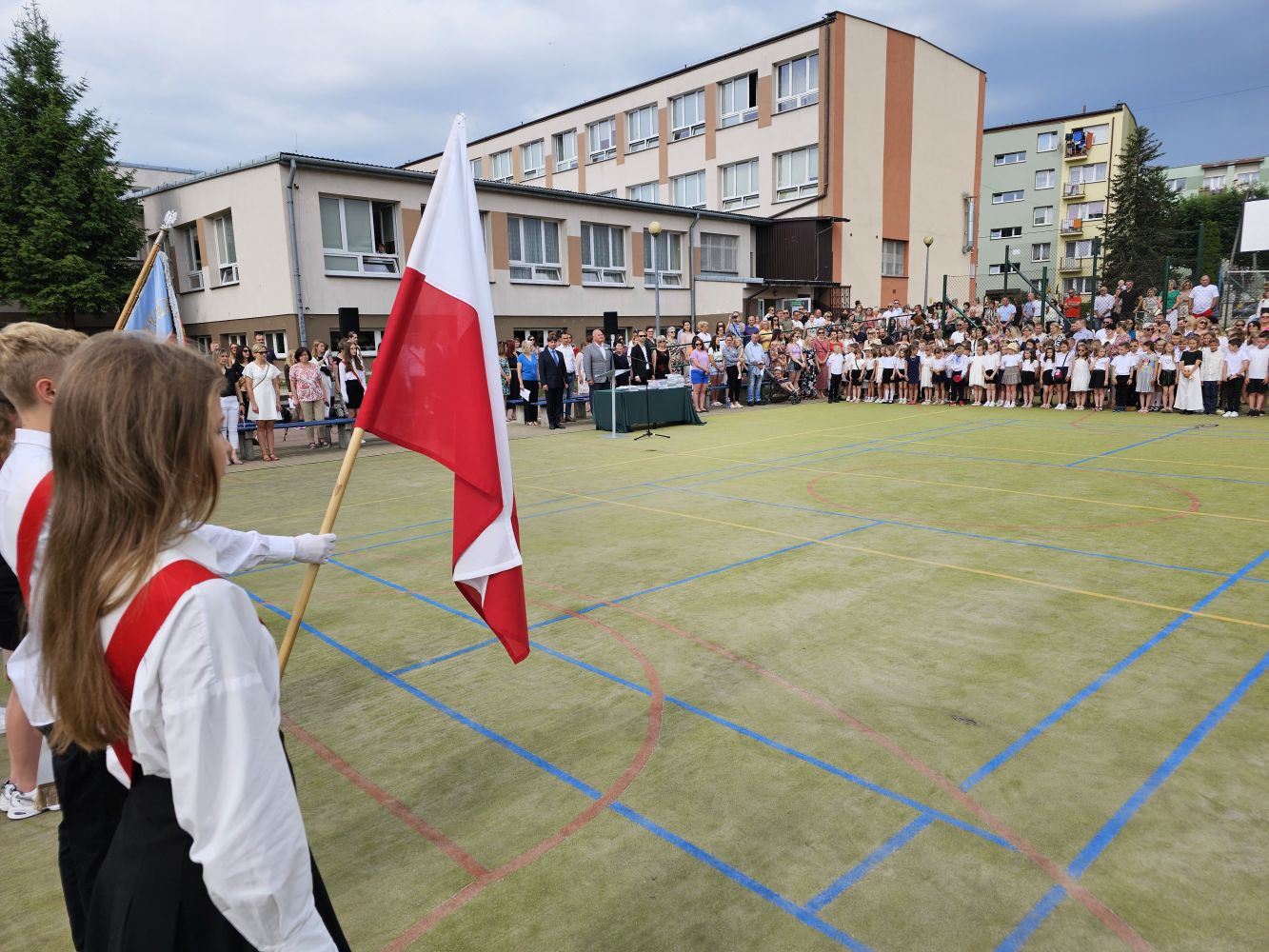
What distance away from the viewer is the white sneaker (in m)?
3.47

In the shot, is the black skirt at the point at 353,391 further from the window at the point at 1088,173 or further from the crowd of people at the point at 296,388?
the window at the point at 1088,173

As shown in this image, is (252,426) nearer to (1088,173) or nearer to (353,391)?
(353,391)

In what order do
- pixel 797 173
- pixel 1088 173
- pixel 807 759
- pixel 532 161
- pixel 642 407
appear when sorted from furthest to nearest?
pixel 1088 173 < pixel 532 161 < pixel 797 173 < pixel 642 407 < pixel 807 759

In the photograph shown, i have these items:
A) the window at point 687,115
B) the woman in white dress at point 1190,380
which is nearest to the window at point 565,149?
the window at point 687,115

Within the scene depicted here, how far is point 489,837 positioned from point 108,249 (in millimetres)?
28387

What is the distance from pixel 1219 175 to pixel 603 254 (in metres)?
100

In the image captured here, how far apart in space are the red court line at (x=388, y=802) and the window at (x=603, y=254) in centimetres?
2341

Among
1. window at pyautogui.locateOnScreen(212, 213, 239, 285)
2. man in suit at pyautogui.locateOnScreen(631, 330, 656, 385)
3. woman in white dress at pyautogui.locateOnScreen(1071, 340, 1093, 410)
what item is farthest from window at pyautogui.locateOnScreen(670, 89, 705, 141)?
woman in white dress at pyautogui.locateOnScreen(1071, 340, 1093, 410)

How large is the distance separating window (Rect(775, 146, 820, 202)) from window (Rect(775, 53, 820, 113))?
180cm

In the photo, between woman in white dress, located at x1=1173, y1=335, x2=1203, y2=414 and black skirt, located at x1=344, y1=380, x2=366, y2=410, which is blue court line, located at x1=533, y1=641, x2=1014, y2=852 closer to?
black skirt, located at x1=344, y1=380, x2=366, y2=410

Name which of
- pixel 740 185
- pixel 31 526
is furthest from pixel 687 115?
pixel 31 526

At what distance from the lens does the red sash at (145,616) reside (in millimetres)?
1312

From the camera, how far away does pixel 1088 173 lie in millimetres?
55094

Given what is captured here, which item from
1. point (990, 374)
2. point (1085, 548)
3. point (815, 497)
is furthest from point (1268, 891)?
point (990, 374)
